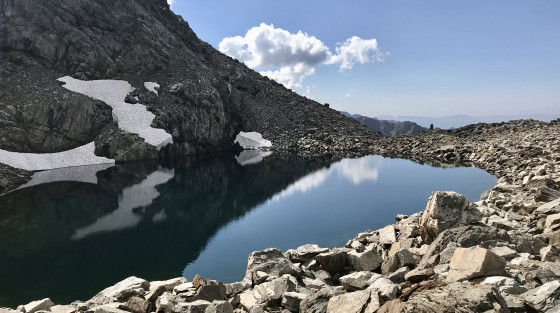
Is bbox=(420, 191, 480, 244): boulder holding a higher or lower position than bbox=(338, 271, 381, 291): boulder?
higher

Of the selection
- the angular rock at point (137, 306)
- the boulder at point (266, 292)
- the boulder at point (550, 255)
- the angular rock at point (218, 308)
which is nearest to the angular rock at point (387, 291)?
the boulder at point (266, 292)

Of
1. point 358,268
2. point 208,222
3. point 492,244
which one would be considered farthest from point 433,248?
point 208,222

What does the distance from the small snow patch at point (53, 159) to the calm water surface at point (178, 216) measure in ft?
10.6

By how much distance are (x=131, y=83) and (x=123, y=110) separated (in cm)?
1075

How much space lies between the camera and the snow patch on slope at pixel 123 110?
67.9 m

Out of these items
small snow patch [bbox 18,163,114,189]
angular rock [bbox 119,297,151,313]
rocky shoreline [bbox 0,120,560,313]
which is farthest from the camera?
small snow patch [bbox 18,163,114,189]

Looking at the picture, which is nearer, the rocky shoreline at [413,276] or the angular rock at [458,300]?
the angular rock at [458,300]

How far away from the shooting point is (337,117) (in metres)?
105

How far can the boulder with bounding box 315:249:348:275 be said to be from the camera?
15.1m

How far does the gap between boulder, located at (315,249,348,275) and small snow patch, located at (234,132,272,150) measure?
7268cm

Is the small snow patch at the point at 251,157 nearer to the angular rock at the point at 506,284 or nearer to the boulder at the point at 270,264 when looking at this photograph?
the boulder at the point at 270,264

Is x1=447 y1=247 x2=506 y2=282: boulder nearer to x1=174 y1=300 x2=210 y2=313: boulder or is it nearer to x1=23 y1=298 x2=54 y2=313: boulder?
x1=174 y1=300 x2=210 y2=313: boulder

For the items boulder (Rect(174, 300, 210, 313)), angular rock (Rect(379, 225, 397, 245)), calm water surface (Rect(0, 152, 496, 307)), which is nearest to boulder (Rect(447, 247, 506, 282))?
boulder (Rect(174, 300, 210, 313))

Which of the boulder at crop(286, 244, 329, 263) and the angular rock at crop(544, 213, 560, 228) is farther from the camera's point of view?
the boulder at crop(286, 244, 329, 263)
